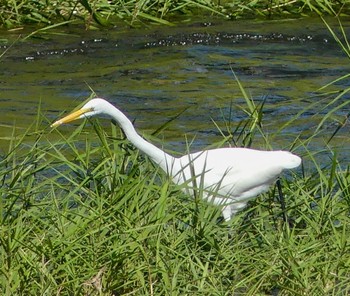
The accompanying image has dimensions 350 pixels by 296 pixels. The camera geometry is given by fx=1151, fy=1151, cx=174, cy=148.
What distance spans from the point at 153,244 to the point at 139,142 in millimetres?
984

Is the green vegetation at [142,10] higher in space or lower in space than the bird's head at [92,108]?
lower

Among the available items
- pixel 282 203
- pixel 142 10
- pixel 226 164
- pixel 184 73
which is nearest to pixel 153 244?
pixel 282 203

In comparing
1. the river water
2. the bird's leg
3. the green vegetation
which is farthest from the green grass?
the green vegetation

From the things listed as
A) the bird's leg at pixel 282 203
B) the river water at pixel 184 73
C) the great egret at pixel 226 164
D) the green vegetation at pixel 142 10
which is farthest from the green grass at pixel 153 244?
the green vegetation at pixel 142 10

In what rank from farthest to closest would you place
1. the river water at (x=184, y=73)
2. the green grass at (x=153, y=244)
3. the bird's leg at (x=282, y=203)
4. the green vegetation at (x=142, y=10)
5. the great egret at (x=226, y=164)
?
the green vegetation at (x=142, y=10) → the river water at (x=184, y=73) → the great egret at (x=226, y=164) → the bird's leg at (x=282, y=203) → the green grass at (x=153, y=244)

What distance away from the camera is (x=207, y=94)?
8977mm

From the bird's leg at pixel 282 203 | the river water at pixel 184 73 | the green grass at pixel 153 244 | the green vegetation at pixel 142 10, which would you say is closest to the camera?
the green grass at pixel 153 244

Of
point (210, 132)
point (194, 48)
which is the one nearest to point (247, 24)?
point (194, 48)

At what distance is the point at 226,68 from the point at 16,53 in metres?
1.85

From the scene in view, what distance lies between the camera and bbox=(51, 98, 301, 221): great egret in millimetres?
5270

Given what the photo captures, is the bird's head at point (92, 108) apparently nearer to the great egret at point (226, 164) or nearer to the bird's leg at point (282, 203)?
the great egret at point (226, 164)

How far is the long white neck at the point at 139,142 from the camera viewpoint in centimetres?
528

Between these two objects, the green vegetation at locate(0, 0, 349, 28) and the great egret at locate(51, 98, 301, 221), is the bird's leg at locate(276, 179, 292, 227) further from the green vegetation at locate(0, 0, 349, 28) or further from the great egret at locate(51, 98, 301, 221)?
the green vegetation at locate(0, 0, 349, 28)

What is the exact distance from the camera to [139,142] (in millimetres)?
5277
